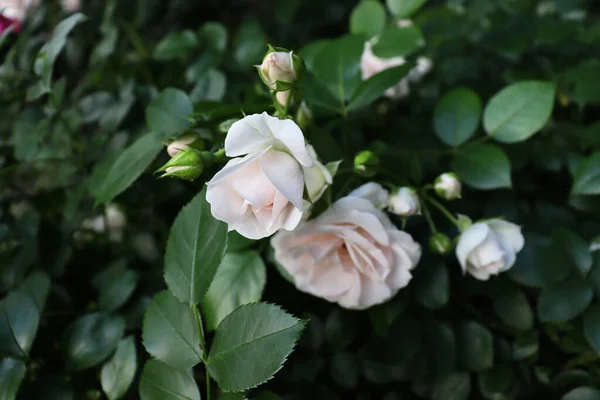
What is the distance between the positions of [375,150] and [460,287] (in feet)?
0.69

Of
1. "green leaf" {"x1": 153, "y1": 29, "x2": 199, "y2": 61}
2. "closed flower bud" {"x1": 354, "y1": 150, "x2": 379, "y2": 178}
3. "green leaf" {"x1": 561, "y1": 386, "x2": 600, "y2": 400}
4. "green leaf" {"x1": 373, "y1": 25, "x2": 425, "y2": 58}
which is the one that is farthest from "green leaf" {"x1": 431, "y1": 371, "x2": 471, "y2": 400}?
"green leaf" {"x1": 153, "y1": 29, "x2": 199, "y2": 61}

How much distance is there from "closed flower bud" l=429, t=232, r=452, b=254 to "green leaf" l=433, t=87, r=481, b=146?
0.17 metres

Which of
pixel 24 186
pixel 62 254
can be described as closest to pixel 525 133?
pixel 62 254

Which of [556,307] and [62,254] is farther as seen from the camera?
[62,254]

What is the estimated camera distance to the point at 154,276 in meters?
0.61

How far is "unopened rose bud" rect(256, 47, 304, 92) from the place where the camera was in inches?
15.1

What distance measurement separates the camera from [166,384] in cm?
41

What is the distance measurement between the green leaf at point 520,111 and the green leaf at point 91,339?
48cm

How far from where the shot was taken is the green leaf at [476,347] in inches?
23.0

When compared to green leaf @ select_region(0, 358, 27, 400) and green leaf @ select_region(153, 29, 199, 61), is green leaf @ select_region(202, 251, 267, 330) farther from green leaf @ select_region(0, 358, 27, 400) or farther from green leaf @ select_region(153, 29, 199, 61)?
green leaf @ select_region(153, 29, 199, 61)

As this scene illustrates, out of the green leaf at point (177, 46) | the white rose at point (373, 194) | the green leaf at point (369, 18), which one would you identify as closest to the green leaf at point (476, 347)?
the white rose at point (373, 194)

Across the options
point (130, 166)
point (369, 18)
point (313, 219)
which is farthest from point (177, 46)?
point (313, 219)

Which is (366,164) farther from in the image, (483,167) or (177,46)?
(177,46)

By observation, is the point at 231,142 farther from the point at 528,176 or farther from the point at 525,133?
Answer: the point at 528,176
